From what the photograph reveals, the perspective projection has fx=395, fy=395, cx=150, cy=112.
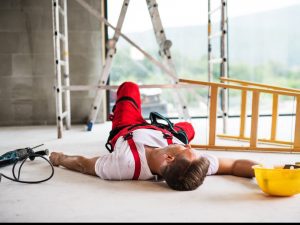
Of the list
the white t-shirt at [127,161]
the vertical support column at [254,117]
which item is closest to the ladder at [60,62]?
the white t-shirt at [127,161]

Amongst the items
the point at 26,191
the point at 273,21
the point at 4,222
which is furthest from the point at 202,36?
the point at 4,222

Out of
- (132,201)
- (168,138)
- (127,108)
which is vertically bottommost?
(132,201)

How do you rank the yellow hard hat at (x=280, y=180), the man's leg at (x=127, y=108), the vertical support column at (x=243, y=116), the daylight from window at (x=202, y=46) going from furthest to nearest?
1. the daylight from window at (x=202, y=46)
2. the vertical support column at (x=243, y=116)
3. the man's leg at (x=127, y=108)
4. the yellow hard hat at (x=280, y=180)

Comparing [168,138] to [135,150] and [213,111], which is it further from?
[213,111]

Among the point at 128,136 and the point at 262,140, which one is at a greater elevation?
the point at 128,136

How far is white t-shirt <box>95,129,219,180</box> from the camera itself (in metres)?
2.20

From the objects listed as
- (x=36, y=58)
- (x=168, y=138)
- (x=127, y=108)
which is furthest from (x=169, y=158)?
(x=36, y=58)

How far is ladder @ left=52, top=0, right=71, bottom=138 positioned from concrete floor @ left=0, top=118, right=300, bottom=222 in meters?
1.49

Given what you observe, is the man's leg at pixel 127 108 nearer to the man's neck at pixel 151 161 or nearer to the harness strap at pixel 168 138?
the harness strap at pixel 168 138

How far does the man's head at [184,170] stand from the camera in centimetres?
195

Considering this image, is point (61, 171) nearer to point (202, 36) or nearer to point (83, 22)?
point (83, 22)

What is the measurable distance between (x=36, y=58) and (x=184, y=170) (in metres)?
3.74

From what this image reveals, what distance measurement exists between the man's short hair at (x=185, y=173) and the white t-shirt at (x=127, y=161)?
156 millimetres

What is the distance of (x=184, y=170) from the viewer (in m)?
1.96
